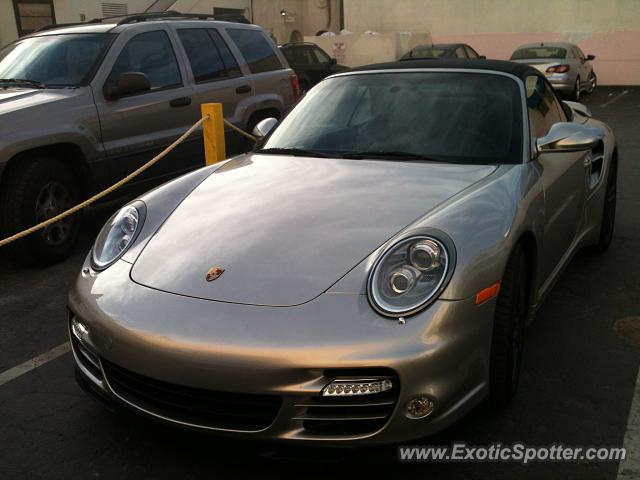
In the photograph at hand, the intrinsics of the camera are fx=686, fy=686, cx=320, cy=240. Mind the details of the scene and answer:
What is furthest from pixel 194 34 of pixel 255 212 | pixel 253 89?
pixel 255 212

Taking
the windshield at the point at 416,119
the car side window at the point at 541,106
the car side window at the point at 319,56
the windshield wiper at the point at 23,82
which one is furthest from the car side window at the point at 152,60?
the car side window at the point at 319,56

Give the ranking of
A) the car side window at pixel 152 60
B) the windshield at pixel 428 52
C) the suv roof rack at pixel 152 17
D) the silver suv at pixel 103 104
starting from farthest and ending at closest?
1. the windshield at pixel 428 52
2. the suv roof rack at pixel 152 17
3. the car side window at pixel 152 60
4. the silver suv at pixel 103 104

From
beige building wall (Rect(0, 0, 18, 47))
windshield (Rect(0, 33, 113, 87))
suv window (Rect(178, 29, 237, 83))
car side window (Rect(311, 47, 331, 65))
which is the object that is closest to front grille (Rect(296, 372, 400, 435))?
windshield (Rect(0, 33, 113, 87))

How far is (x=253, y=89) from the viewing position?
7.13 m

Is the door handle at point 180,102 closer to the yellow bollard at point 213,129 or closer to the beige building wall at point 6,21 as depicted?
the yellow bollard at point 213,129

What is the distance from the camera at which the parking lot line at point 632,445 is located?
2.56 metres

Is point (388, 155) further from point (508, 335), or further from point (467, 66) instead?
point (508, 335)

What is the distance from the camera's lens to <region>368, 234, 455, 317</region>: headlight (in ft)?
7.89

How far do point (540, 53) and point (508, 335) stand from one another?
1720 cm

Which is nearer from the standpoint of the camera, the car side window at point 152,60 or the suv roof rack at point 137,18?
the car side window at point 152,60

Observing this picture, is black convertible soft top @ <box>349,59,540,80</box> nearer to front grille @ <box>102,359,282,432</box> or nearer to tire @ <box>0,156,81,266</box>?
front grille @ <box>102,359,282,432</box>

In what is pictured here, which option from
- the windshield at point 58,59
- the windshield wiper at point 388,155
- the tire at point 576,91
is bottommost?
the tire at point 576,91

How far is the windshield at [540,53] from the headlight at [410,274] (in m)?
16.9

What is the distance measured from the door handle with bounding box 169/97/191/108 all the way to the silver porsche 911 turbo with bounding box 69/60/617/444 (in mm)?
2619
